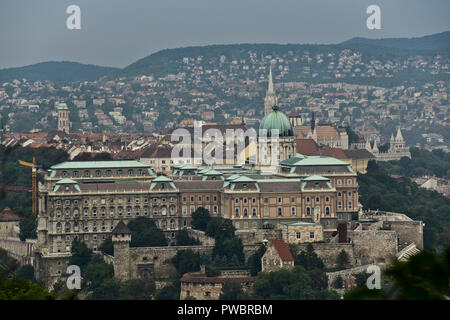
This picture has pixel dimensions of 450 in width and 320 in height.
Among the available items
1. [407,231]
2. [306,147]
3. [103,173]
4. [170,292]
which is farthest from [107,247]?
[306,147]

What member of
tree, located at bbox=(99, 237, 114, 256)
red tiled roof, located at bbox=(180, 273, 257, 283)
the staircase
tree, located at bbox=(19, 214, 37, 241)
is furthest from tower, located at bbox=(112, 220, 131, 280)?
the staircase

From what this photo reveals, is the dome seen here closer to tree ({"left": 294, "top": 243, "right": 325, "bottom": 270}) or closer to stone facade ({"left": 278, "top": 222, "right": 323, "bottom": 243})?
stone facade ({"left": 278, "top": 222, "right": 323, "bottom": 243})

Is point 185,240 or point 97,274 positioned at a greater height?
point 185,240

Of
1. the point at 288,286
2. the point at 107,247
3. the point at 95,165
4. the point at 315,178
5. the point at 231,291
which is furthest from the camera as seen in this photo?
the point at 95,165

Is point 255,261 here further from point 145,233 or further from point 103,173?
point 103,173

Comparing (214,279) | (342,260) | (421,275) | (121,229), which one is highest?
(421,275)
